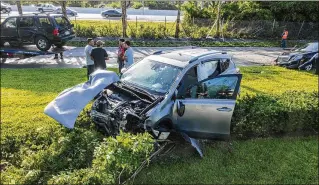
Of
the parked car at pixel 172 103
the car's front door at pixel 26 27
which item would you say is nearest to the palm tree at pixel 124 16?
the parked car at pixel 172 103

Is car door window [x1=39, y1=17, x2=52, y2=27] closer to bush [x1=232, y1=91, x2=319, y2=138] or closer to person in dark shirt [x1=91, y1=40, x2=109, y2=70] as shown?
person in dark shirt [x1=91, y1=40, x2=109, y2=70]

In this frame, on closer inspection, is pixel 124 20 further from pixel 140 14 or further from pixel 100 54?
pixel 100 54

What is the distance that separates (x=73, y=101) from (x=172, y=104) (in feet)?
4.65

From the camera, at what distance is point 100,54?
231 inches

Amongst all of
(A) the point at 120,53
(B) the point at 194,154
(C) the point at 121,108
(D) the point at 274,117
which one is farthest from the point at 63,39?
(D) the point at 274,117

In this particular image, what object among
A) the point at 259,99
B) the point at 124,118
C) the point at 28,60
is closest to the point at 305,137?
the point at 259,99

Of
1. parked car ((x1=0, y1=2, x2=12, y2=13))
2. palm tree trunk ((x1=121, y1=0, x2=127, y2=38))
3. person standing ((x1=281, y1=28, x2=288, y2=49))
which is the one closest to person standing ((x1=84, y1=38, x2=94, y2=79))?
palm tree trunk ((x1=121, y1=0, x2=127, y2=38))

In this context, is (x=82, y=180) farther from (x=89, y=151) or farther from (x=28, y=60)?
(x=28, y=60)

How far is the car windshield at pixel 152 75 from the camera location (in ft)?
14.4

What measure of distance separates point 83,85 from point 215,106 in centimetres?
202

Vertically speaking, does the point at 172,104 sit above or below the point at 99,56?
below

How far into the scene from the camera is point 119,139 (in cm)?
299

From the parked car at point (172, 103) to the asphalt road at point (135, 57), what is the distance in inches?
34.2

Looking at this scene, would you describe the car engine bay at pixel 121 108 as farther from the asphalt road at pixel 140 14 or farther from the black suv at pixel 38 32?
the black suv at pixel 38 32
